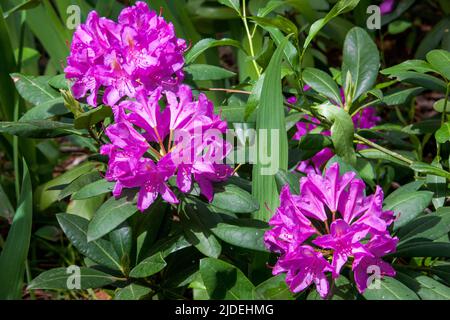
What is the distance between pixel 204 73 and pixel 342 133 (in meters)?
0.39

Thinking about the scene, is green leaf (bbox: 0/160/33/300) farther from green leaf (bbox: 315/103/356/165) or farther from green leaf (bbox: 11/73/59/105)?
green leaf (bbox: 315/103/356/165)

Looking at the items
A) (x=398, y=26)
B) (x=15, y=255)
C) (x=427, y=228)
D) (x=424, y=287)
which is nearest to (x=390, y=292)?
(x=424, y=287)

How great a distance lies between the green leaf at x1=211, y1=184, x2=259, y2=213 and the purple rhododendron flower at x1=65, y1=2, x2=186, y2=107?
29cm

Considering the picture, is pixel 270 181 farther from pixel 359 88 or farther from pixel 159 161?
pixel 359 88

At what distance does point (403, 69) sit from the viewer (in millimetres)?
1763

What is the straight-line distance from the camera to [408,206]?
1521 millimetres

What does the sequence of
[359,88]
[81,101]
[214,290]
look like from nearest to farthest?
[214,290], [81,101], [359,88]

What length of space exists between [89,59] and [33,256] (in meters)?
1.12

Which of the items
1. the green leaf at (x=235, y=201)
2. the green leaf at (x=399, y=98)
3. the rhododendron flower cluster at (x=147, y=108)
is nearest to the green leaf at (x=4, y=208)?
the rhododendron flower cluster at (x=147, y=108)

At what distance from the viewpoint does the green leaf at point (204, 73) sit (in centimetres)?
179

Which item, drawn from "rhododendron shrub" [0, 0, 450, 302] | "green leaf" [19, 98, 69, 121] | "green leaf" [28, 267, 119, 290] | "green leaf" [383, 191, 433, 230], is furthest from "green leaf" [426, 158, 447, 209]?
"green leaf" [19, 98, 69, 121]

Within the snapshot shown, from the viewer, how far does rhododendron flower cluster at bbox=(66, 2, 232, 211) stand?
145 centimetres

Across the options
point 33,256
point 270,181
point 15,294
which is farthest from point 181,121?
point 33,256

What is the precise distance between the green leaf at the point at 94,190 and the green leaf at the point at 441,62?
32.3 inches
